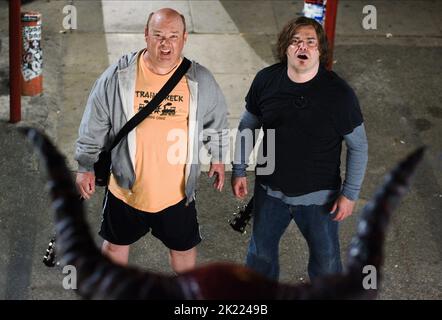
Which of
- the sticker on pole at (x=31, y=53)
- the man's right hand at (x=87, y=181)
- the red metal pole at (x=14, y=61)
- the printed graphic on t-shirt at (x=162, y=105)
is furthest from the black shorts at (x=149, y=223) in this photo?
the sticker on pole at (x=31, y=53)

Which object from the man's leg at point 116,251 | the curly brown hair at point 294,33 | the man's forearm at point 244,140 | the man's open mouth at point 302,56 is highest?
the curly brown hair at point 294,33

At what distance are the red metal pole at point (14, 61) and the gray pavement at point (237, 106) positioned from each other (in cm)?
14

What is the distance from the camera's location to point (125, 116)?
4.70 m

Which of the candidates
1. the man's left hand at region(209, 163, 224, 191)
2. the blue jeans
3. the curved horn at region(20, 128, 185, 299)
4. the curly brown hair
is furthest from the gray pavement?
the curved horn at region(20, 128, 185, 299)

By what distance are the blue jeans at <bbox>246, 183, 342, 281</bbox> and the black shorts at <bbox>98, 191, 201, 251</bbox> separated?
0.39 meters

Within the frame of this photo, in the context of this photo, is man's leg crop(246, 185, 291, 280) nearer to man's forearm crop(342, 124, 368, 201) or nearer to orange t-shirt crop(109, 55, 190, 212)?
man's forearm crop(342, 124, 368, 201)

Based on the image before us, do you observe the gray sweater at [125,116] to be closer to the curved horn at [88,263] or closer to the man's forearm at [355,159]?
the man's forearm at [355,159]

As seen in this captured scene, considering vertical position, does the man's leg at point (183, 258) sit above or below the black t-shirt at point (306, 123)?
below

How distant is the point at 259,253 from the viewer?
5016mm

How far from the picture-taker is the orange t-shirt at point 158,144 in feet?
15.4

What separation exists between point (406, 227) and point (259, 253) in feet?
5.39

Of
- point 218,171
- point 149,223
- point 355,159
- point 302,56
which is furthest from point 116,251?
point 302,56

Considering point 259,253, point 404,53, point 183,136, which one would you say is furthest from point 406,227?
point 404,53
